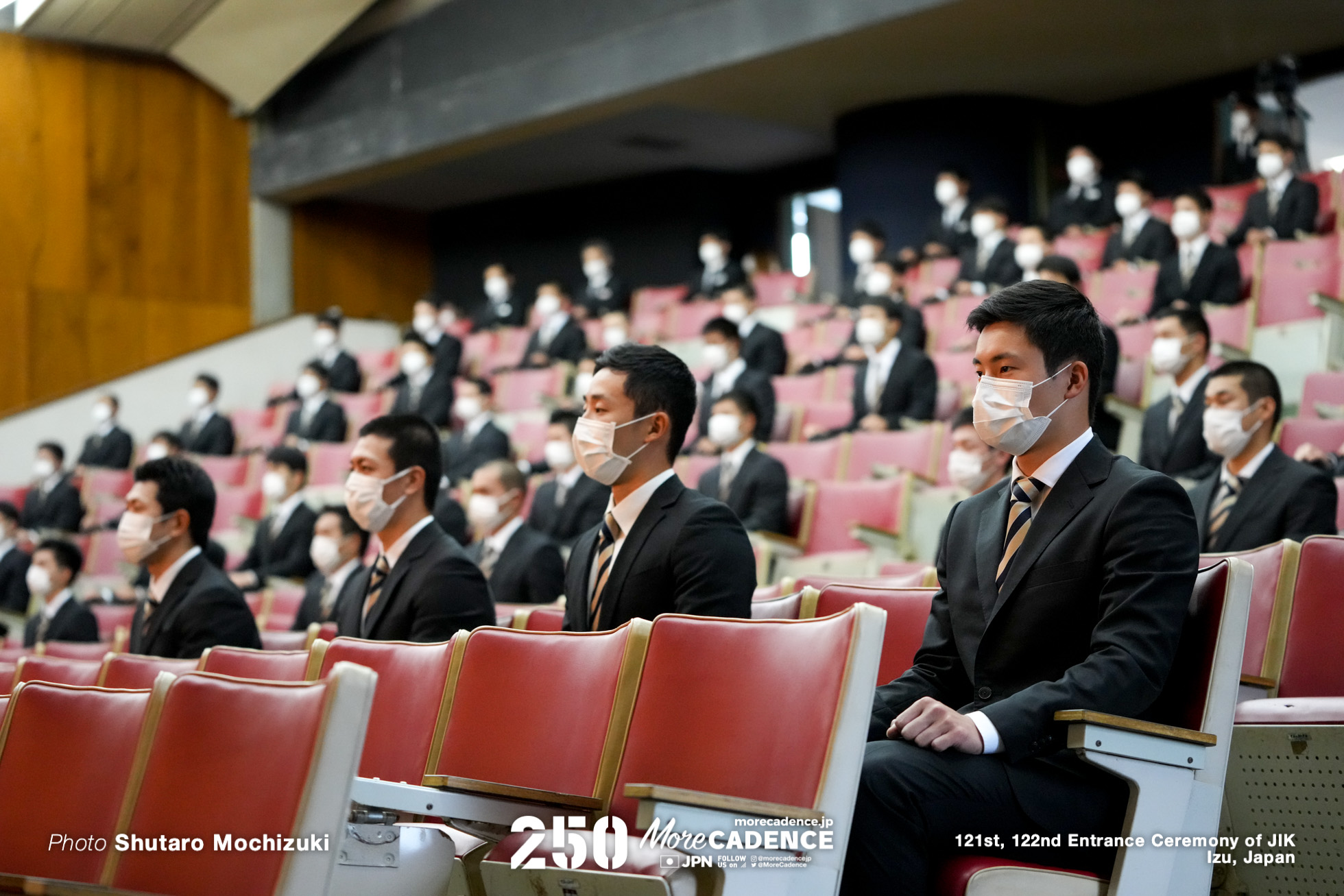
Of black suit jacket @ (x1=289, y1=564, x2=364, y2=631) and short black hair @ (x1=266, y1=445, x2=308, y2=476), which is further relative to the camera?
short black hair @ (x1=266, y1=445, x2=308, y2=476)

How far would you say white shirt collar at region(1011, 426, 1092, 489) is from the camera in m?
1.78

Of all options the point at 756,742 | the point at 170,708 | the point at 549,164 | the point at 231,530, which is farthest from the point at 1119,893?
the point at 549,164

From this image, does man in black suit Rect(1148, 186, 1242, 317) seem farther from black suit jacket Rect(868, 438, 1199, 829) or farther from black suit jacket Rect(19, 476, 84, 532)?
black suit jacket Rect(19, 476, 84, 532)

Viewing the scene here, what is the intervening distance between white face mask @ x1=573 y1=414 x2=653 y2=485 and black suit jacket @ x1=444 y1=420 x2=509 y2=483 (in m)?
3.65

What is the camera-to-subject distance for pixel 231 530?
21.8 ft

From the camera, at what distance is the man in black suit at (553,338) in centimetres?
754

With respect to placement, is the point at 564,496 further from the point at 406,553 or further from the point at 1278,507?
the point at 1278,507

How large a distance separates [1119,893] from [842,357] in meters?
4.63

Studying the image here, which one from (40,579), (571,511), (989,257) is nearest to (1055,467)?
(571,511)

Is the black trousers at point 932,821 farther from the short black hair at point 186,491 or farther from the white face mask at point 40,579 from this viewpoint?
the white face mask at point 40,579

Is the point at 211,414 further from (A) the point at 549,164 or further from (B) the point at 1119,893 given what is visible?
(B) the point at 1119,893

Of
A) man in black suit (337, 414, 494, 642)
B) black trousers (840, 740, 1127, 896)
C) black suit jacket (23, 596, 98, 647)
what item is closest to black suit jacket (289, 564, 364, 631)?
black suit jacket (23, 596, 98, 647)

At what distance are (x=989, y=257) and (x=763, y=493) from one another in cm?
257

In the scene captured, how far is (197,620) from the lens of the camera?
3047 millimetres
